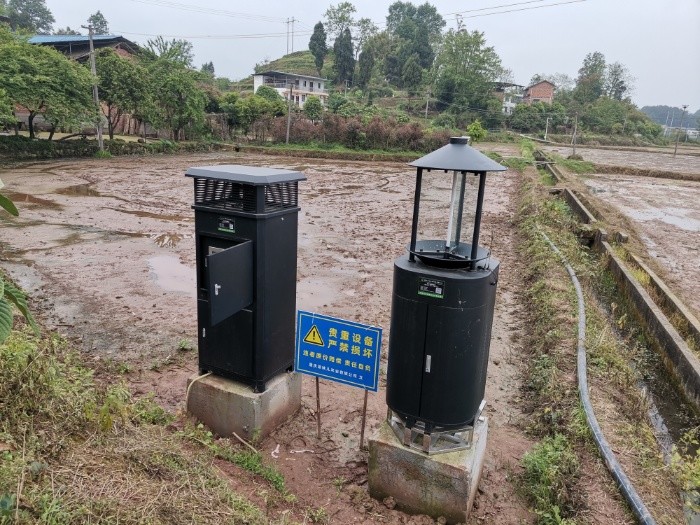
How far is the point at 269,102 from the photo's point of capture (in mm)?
37438

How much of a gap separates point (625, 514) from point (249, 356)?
2544 mm

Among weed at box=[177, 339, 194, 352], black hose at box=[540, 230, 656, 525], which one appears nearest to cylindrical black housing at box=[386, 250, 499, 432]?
black hose at box=[540, 230, 656, 525]

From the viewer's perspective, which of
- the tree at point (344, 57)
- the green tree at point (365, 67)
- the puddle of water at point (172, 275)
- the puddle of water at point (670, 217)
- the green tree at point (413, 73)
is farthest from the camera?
the tree at point (344, 57)

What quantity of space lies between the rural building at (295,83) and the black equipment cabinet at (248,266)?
54.1m

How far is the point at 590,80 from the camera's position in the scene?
67.4m

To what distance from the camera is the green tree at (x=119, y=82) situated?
1025 inches

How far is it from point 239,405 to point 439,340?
5.34 ft

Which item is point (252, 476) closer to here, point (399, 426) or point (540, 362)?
point (399, 426)

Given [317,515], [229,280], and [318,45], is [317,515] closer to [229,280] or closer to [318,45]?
[229,280]

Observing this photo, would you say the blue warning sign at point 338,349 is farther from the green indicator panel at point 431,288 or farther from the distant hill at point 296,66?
the distant hill at point 296,66

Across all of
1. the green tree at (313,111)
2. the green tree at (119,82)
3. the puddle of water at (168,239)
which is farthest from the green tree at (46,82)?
the green tree at (313,111)

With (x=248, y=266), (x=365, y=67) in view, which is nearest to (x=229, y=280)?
(x=248, y=266)

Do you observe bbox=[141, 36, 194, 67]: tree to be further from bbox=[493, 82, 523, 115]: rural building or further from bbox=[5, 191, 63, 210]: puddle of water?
bbox=[493, 82, 523, 115]: rural building

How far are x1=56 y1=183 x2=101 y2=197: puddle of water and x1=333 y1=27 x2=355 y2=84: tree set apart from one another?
55.5 metres
